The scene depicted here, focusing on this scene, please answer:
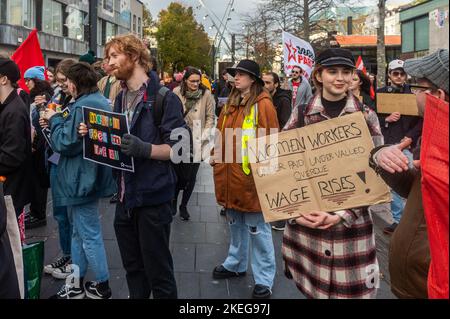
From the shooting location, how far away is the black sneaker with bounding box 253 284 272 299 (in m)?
3.94

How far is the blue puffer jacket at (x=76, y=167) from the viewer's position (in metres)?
3.62

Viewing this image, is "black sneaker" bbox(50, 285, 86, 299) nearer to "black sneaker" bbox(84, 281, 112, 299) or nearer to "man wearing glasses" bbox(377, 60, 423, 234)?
"black sneaker" bbox(84, 281, 112, 299)

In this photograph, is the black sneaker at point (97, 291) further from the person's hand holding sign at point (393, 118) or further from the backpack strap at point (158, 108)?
the person's hand holding sign at point (393, 118)

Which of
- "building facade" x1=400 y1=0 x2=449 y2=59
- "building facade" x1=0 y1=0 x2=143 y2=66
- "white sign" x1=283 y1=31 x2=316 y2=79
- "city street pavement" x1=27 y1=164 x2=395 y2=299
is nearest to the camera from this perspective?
"city street pavement" x1=27 y1=164 x2=395 y2=299

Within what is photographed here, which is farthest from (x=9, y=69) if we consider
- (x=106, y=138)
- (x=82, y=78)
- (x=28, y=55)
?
(x=28, y=55)

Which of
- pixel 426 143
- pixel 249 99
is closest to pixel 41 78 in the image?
pixel 249 99

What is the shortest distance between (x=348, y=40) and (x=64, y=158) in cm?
4273

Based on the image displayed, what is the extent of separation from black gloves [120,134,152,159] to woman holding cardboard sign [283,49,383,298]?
35.9 inches

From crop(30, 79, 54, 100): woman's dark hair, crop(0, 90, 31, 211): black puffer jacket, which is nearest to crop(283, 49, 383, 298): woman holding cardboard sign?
crop(0, 90, 31, 211): black puffer jacket

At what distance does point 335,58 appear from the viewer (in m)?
2.70

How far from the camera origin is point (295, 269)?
9.27 feet

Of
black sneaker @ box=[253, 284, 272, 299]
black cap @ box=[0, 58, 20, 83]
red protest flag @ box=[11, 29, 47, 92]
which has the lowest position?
black sneaker @ box=[253, 284, 272, 299]

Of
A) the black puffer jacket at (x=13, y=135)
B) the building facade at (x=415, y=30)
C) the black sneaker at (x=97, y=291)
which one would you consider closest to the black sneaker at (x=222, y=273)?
the black sneaker at (x=97, y=291)
